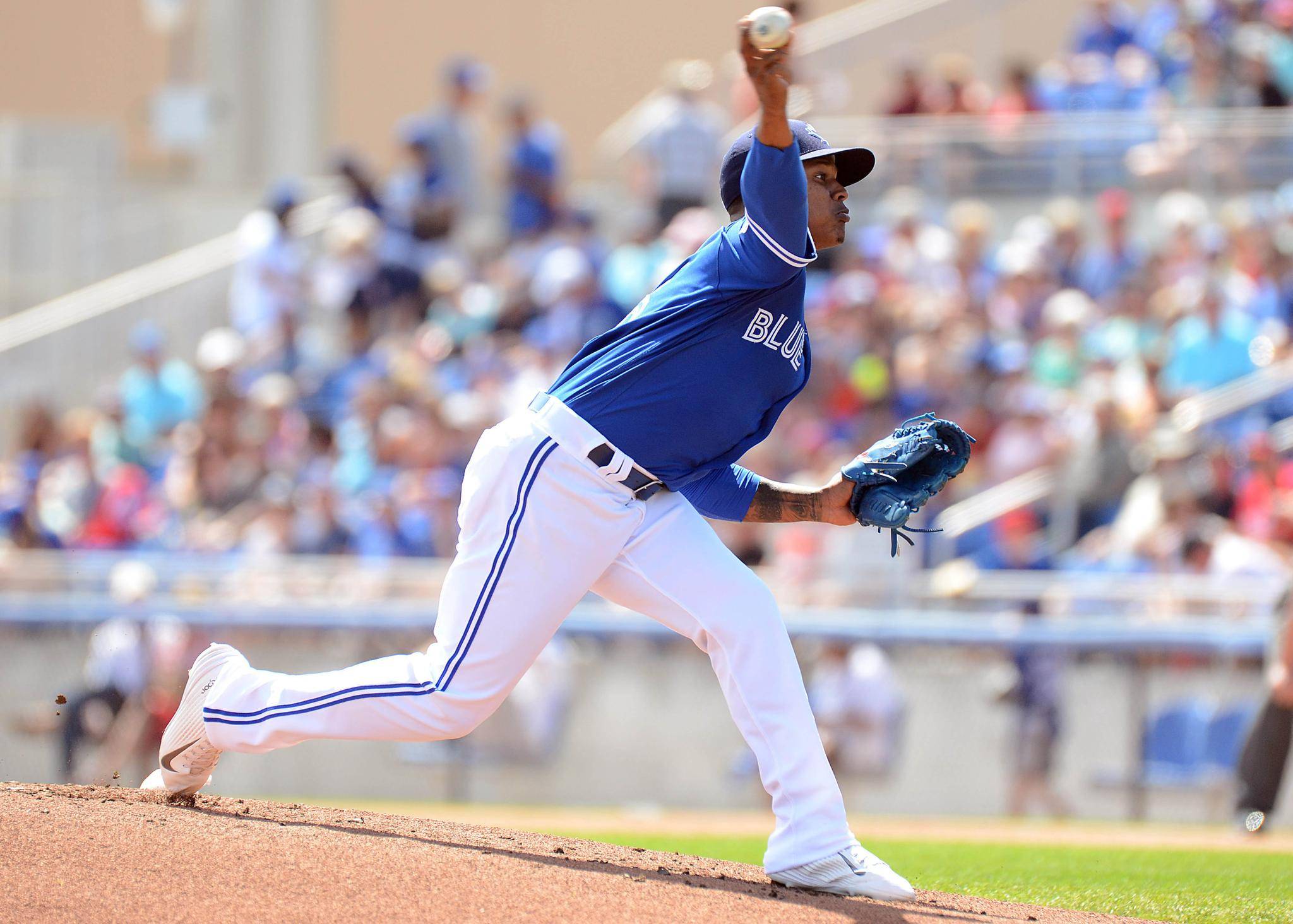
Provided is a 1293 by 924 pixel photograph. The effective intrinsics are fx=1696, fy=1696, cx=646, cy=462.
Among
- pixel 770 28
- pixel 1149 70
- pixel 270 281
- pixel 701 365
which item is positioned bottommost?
pixel 701 365

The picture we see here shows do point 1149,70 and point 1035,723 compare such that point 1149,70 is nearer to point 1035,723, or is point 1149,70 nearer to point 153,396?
point 1035,723

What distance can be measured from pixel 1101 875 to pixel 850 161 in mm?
2610

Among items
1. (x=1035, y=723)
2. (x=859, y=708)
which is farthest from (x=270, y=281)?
(x=1035, y=723)

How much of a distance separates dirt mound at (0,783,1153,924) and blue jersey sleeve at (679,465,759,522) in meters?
0.95

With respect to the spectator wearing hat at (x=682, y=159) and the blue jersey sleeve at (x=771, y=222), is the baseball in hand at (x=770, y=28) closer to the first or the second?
the blue jersey sleeve at (x=771, y=222)

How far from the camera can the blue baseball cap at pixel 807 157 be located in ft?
13.6

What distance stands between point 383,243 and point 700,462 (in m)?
9.37

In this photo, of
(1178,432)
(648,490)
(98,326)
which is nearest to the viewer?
(648,490)

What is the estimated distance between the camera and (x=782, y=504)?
4422mm

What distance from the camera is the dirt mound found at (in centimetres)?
369

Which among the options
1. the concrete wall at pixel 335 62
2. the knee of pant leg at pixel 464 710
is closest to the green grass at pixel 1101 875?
the knee of pant leg at pixel 464 710

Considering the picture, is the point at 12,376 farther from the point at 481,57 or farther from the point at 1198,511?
the point at 1198,511

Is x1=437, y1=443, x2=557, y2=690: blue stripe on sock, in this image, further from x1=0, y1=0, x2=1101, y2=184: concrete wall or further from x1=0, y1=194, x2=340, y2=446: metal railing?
x1=0, y1=0, x2=1101, y2=184: concrete wall

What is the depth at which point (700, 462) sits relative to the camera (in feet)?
13.9
